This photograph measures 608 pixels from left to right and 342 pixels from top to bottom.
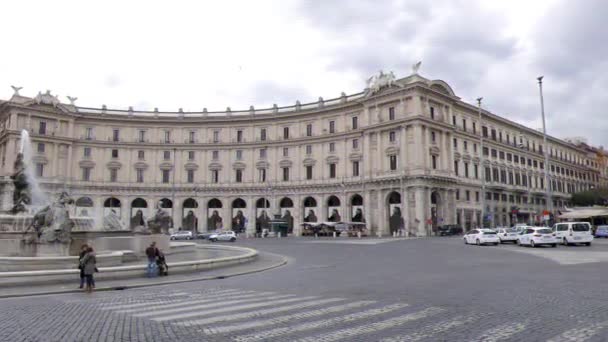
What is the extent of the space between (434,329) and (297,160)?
6211cm

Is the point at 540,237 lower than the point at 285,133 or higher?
lower

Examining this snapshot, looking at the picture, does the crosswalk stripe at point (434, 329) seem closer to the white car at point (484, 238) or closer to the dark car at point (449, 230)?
the white car at point (484, 238)

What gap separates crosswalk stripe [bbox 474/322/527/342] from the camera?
6777 mm

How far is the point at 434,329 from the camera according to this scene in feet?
24.3

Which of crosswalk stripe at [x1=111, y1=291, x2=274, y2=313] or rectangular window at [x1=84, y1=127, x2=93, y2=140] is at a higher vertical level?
rectangular window at [x1=84, y1=127, x2=93, y2=140]

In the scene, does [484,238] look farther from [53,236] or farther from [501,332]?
[501,332]

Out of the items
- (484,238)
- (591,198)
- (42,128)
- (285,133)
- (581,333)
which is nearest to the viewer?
(581,333)

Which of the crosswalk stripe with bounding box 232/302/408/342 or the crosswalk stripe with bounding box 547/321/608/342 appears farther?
the crosswalk stripe with bounding box 232/302/408/342

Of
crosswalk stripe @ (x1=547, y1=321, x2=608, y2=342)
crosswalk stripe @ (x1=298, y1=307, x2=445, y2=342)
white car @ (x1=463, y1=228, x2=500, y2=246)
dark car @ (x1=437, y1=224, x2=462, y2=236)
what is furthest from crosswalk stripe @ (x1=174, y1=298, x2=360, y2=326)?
dark car @ (x1=437, y1=224, x2=462, y2=236)

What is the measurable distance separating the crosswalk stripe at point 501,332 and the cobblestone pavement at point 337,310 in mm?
15

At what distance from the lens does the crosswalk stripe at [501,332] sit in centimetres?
678

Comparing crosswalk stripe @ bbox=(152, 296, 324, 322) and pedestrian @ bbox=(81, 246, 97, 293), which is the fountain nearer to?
pedestrian @ bbox=(81, 246, 97, 293)

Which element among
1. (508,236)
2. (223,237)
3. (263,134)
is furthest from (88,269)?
(263,134)

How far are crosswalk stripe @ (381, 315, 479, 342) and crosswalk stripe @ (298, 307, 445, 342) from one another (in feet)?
1.70
